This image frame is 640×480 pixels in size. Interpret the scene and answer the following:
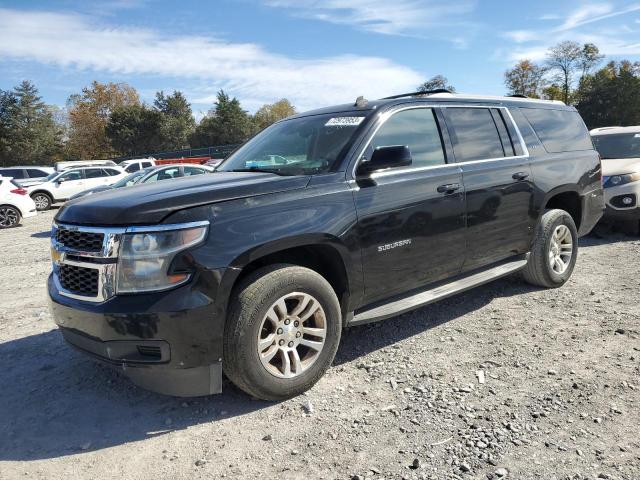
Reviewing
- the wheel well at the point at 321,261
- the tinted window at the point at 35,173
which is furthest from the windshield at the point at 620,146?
the tinted window at the point at 35,173

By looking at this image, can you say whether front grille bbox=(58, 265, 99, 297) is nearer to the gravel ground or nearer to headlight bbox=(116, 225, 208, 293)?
headlight bbox=(116, 225, 208, 293)

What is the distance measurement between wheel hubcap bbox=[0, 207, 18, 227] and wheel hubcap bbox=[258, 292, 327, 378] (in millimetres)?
13429

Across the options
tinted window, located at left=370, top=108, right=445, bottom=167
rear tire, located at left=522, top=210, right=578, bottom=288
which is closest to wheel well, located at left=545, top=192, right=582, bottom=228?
rear tire, located at left=522, top=210, right=578, bottom=288

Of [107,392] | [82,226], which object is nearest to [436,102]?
[82,226]

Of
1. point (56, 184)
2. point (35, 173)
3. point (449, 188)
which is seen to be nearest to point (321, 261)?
point (449, 188)

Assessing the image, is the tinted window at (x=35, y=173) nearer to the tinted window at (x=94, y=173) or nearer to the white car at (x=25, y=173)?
the white car at (x=25, y=173)

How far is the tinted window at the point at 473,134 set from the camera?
4.24 m

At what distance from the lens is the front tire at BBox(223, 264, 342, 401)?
292 centimetres

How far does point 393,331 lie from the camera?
4.36 meters

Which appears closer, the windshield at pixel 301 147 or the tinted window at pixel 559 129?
the windshield at pixel 301 147

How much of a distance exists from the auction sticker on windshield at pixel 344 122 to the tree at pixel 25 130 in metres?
64.0

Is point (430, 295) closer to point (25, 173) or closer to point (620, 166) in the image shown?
point (620, 166)

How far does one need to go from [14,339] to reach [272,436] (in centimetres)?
304

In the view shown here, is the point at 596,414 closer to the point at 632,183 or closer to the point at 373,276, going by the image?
the point at 373,276
